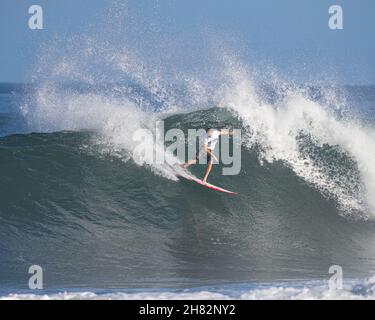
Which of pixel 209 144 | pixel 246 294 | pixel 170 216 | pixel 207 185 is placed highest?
pixel 209 144

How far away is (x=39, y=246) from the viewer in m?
9.19

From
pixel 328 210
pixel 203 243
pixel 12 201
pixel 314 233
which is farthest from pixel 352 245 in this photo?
pixel 12 201

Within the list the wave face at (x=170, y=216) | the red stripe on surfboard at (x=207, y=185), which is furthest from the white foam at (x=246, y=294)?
the red stripe on surfboard at (x=207, y=185)

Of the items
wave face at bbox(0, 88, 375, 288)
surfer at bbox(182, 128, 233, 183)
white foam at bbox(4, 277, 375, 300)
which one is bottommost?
white foam at bbox(4, 277, 375, 300)

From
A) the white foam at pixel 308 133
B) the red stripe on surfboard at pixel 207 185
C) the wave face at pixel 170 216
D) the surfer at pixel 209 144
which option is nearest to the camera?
the wave face at pixel 170 216

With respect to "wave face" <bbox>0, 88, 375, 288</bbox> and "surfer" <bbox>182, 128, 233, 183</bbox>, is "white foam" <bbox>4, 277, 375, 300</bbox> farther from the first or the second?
"surfer" <bbox>182, 128, 233, 183</bbox>

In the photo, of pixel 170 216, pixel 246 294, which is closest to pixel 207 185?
pixel 170 216

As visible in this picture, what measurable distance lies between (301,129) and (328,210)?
9.60 ft

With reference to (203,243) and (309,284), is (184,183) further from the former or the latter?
(309,284)

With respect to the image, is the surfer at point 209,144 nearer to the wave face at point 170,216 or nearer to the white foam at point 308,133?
the wave face at point 170,216

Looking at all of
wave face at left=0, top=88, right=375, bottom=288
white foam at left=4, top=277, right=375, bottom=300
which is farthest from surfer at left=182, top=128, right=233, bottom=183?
white foam at left=4, top=277, right=375, bottom=300

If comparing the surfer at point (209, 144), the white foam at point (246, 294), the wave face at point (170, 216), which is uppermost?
the surfer at point (209, 144)

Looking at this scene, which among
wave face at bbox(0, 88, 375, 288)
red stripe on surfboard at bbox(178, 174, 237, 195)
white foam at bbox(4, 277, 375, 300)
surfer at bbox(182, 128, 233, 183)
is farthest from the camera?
red stripe on surfboard at bbox(178, 174, 237, 195)

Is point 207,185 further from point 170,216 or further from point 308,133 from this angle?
point 308,133
